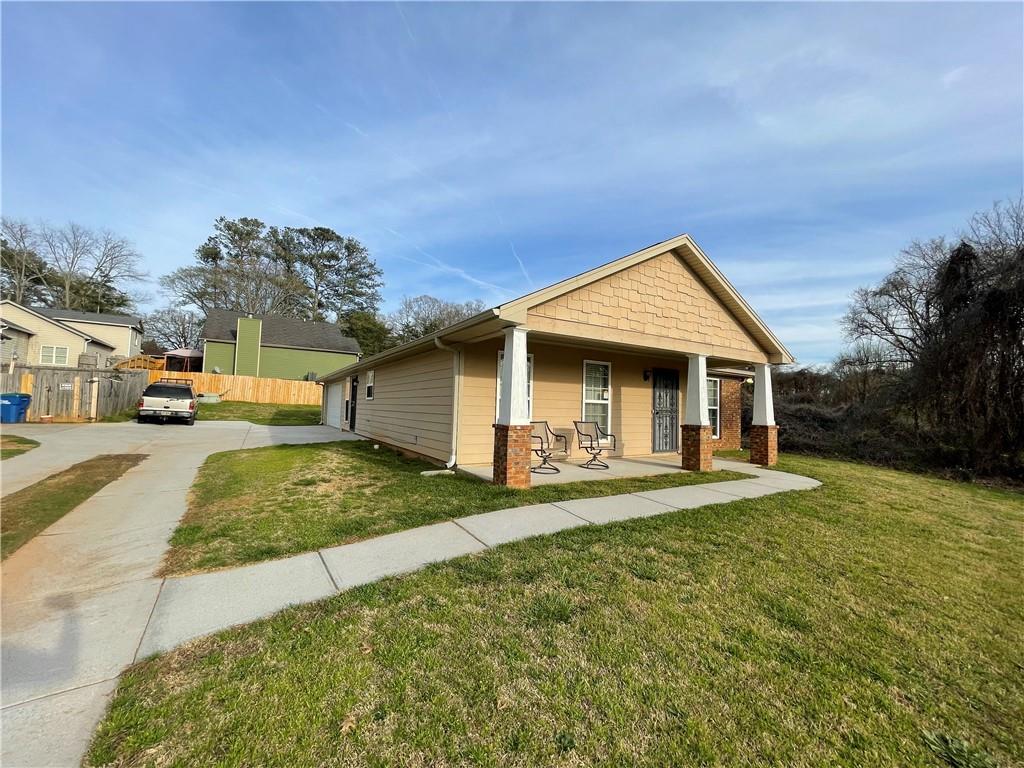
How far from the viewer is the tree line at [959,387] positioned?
9.85 m

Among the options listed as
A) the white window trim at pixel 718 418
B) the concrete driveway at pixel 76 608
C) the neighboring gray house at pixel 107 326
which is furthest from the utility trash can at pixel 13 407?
the white window trim at pixel 718 418

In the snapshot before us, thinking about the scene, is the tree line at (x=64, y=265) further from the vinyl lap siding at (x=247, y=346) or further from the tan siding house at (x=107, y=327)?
the vinyl lap siding at (x=247, y=346)

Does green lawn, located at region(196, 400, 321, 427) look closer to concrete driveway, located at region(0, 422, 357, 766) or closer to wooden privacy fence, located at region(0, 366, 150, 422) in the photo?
wooden privacy fence, located at region(0, 366, 150, 422)

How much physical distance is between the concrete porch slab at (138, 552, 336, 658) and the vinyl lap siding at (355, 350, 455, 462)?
14.5ft

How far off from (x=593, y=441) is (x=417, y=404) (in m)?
3.98

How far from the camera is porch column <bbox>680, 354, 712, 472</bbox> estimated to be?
27.1 feet

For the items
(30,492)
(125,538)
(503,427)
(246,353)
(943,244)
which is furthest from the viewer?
(246,353)

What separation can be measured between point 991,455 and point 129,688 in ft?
50.8

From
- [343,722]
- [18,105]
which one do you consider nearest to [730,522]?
[343,722]

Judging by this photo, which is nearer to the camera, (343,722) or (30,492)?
(343,722)

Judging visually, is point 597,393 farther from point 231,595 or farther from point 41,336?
point 41,336

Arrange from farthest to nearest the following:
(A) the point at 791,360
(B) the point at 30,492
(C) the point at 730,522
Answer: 1. (A) the point at 791,360
2. (B) the point at 30,492
3. (C) the point at 730,522

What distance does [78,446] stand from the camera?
10.1 m

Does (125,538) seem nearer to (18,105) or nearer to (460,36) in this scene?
(18,105)
